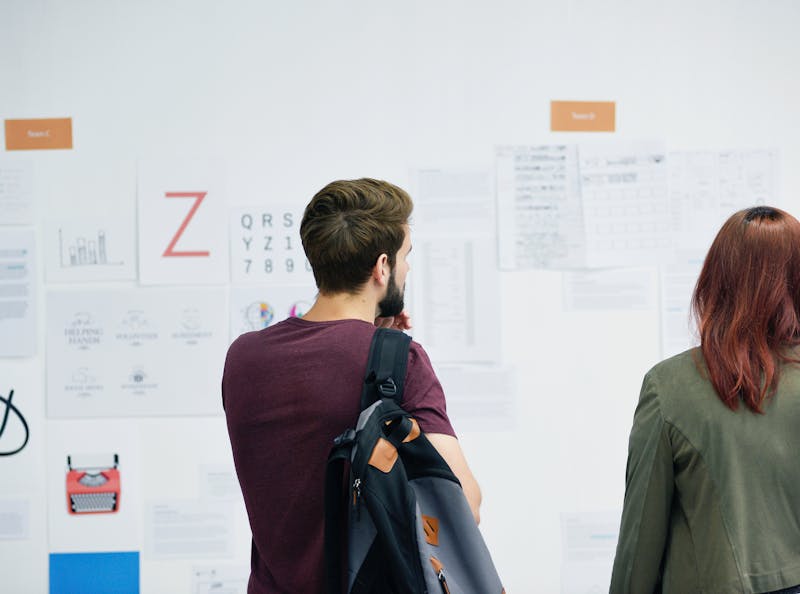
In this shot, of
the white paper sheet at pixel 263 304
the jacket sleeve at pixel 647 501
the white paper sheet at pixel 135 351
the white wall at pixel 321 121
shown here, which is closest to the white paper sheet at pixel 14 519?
the white wall at pixel 321 121

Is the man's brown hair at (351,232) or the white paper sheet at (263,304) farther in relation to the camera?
the white paper sheet at (263,304)

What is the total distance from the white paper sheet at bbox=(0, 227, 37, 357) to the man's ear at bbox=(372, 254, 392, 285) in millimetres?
1263

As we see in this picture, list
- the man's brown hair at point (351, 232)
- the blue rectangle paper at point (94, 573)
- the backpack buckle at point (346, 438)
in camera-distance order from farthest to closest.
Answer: the blue rectangle paper at point (94, 573), the man's brown hair at point (351, 232), the backpack buckle at point (346, 438)

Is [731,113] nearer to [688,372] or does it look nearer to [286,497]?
[688,372]

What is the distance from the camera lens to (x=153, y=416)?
1847 millimetres

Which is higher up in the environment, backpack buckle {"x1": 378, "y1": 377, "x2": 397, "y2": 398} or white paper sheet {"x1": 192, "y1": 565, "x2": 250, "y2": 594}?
backpack buckle {"x1": 378, "y1": 377, "x2": 397, "y2": 398}

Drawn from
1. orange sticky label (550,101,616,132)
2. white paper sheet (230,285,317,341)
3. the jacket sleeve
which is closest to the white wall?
orange sticky label (550,101,616,132)

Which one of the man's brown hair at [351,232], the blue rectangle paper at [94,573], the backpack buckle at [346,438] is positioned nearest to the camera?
the backpack buckle at [346,438]

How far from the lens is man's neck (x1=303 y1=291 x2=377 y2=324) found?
1015 millimetres

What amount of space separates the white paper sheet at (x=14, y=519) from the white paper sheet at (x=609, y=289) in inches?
61.3

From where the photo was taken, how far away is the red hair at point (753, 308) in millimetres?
1036

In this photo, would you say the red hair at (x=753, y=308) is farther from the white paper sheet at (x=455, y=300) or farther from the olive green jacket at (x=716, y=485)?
the white paper sheet at (x=455, y=300)

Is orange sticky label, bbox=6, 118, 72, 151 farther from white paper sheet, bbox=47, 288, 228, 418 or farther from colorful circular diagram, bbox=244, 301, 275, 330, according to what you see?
colorful circular diagram, bbox=244, 301, 275, 330

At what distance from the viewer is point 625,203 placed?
1.88 m
